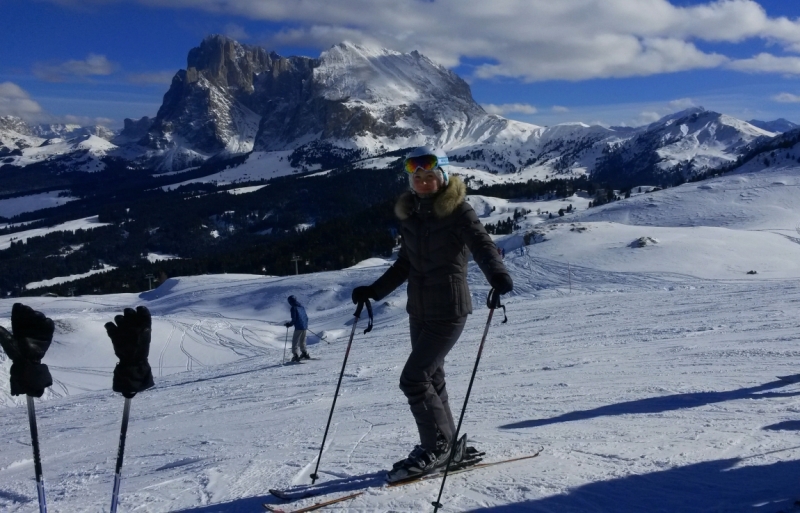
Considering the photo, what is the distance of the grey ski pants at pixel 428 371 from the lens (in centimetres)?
461

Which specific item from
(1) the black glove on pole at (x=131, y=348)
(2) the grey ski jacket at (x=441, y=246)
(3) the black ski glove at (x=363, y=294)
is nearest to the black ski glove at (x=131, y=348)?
(1) the black glove on pole at (x=131, y=348)

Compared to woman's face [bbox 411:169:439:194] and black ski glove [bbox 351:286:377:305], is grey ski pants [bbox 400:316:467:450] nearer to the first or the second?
black ski glove [bbox 351:286:377:305]

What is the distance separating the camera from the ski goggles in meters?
4.61

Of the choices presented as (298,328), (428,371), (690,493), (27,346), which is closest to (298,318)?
(298,328)

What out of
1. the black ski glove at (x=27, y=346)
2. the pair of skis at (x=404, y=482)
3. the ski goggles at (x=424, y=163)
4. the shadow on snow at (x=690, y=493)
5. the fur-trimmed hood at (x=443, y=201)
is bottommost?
the pair of skis at (x=404, y=482)

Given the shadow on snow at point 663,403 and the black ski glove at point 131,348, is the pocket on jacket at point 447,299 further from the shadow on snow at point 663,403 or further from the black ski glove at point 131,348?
the shadow on snow at point 663,403

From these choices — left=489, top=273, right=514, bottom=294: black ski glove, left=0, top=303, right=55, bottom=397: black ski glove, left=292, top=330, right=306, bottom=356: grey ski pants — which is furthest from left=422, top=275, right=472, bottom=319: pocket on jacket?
left=292, top=330, right=306, bottom=356: grey ski pants

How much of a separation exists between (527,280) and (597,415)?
24060mm

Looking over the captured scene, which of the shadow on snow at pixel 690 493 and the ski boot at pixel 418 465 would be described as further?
the ski boot at pixel 418 465

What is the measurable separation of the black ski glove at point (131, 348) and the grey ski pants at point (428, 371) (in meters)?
1.76

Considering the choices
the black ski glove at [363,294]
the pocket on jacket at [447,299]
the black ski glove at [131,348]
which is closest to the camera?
the black ski glove at [131,348]

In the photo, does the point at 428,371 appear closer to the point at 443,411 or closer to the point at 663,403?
the point at 443,411

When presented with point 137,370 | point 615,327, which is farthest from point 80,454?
point 615,327

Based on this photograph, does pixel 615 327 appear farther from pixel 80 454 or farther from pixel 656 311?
pixel 80 454
